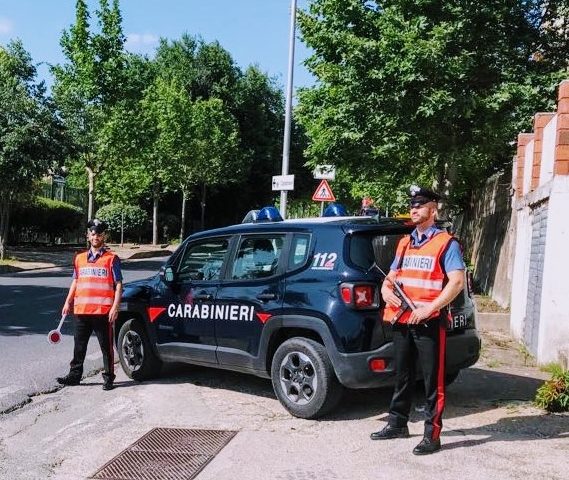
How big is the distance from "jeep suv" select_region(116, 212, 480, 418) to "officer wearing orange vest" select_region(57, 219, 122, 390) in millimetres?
383

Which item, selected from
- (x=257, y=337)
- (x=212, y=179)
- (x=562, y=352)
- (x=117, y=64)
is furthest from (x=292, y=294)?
(x=212, y=179)

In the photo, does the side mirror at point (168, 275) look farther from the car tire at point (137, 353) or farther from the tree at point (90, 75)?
the tree at point (90, 75)

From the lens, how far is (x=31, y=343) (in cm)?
884

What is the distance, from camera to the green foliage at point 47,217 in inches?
1169

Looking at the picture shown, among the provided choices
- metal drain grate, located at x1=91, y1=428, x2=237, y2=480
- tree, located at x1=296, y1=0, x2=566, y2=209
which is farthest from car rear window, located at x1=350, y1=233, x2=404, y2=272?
tree, located at x1=296, y1=0, x2=566, y2=209

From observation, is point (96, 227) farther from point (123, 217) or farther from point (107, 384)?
point (123, 217)

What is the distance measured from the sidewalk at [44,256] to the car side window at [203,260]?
46.7 ft

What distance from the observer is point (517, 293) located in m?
9.90

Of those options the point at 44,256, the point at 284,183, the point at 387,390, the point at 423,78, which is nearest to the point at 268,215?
the point at 387,390

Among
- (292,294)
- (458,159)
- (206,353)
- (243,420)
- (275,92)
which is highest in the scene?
(275,92)

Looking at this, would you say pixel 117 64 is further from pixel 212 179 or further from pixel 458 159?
pixel 458 159

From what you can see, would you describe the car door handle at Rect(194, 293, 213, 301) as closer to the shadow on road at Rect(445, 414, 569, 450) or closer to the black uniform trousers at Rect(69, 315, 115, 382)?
the black uniform trousers at Rect(69, 315, 115, 382)

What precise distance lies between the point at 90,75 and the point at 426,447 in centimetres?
2395

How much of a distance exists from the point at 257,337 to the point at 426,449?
5.89 feet
